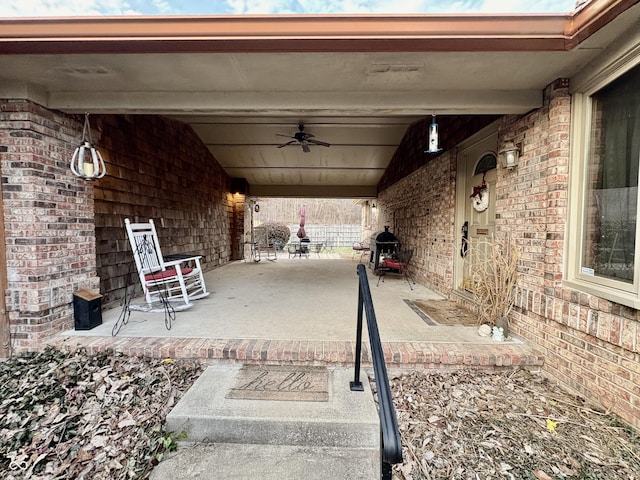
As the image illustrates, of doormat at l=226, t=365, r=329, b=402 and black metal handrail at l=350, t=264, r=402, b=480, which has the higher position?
black metal handrail at l=350, t=264, r=402, b=480

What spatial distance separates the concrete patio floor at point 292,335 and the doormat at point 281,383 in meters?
0.08

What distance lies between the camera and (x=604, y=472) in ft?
5.09

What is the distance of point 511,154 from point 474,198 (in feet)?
3.64

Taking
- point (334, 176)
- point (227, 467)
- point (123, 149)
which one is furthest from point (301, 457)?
point (334, 176)

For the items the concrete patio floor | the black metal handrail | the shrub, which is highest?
the shrub

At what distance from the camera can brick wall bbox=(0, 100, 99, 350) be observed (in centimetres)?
259

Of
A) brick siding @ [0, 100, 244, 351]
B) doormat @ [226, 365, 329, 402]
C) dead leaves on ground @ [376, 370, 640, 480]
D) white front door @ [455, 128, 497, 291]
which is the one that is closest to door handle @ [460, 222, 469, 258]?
white front door @ [455, 128, 497, 291]

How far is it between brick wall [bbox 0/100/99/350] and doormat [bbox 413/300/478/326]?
3.75 metres

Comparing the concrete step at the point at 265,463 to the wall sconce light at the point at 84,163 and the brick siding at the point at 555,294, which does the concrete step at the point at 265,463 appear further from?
the wall sconce light at the point at 84,163

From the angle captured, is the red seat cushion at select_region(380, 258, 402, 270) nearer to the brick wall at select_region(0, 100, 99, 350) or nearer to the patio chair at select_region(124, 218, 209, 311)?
the patio chair at select_region(124, 218, 209, 311)

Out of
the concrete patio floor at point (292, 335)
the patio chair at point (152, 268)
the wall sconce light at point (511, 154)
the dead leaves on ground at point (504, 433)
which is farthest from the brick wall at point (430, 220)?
the patio chair at point (152, 268)

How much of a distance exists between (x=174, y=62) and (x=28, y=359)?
2.76 metres

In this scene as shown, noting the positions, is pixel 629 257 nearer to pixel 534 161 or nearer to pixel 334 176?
pixel 534 161

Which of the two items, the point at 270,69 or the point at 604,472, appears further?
the point at 270,69
